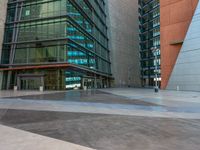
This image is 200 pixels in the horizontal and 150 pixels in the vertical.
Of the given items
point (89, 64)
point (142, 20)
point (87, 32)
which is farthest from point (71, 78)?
point (142, 20)

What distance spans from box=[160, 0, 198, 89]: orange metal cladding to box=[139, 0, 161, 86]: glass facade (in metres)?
36.0

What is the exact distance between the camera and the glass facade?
3076 inches

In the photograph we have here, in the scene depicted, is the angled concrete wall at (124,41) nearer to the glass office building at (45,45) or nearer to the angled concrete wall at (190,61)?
the glass office building at (45,45)

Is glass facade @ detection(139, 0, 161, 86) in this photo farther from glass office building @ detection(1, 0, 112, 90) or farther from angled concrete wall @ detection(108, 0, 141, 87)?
glass office building @ detection(1, 0, 112, 90)

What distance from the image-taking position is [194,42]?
116 feet

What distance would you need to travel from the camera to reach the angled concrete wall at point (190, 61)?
115 ft

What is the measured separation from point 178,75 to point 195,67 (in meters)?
3.58

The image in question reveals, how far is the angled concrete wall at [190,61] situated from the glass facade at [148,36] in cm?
3990

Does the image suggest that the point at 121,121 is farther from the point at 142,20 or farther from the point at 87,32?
the point at 142,20

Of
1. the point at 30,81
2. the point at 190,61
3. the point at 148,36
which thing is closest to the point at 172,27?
the point at 190,61

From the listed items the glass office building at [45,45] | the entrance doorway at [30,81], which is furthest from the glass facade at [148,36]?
the entrance doorway at [30,81]

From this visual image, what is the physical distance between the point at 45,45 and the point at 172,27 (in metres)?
26.4

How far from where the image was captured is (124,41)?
Answer: 75562mm

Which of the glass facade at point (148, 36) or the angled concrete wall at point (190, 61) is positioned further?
the glass facade at point (148, 36)
